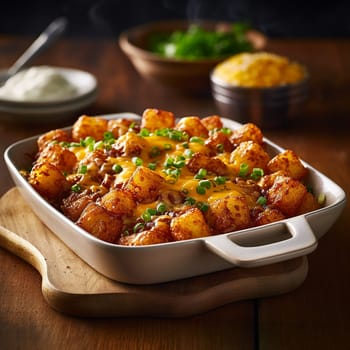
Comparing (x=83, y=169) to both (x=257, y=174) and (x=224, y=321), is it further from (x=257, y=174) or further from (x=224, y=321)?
(x=224, y=321)

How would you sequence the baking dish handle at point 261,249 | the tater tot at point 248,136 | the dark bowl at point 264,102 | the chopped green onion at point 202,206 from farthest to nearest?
the dark bowl at point 264,102, the tater tot at point 248,136, the chopped green onion at point 202,206, the baking dish handle at point 261,249

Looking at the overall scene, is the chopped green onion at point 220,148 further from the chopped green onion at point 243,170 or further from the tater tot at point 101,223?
the tater tot at point 101,223

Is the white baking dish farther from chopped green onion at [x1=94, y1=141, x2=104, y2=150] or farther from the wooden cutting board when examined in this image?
chopped green onion at [x1=94, y1=141, x2=104, y2=150]

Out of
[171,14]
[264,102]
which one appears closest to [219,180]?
[264,102]

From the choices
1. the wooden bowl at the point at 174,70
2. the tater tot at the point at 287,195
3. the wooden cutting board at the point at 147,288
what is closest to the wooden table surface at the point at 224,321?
the wooden cutting board at the point at 147,288

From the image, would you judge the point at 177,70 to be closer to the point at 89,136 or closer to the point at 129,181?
the point at 89,136

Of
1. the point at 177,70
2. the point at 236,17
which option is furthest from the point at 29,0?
the point at 177,70

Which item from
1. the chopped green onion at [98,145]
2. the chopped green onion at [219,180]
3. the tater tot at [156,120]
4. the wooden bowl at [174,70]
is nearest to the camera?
the chopped green onion at [219,180]
